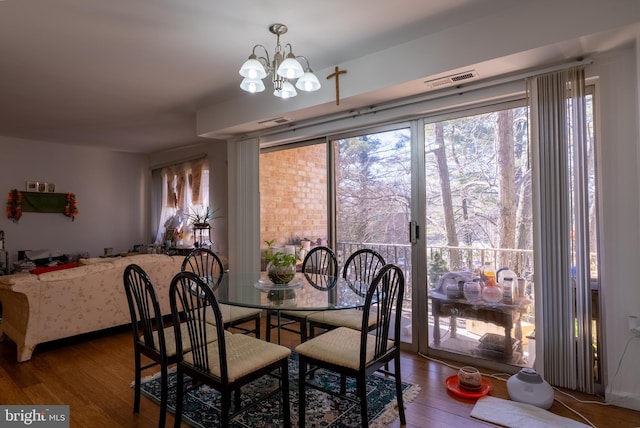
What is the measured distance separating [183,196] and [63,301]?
10.7 feet

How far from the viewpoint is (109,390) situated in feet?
8.28

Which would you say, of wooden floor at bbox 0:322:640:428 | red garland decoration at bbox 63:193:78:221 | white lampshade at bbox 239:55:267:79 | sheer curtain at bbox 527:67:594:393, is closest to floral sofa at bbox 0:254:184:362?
wooden floor at bbox 0:322:640:428

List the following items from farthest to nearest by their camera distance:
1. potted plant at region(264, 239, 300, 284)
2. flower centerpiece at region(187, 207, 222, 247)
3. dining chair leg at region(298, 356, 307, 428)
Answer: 1. flower centerpiece at region(187, 207, 222, 247)
2. potted plant at region(264, 239, 300, 284)
3. dining chair leg at region(298, 356, 307, 428)

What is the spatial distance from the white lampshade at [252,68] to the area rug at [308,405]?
1924 millimetres

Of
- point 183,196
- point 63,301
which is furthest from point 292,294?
point 183,196

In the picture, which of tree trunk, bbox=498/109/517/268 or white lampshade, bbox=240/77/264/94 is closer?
white lampshade, bbox=240/77/264/94

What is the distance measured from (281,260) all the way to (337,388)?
3.25ft

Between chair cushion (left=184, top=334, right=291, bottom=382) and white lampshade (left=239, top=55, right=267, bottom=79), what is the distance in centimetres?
155

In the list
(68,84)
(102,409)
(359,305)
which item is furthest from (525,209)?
(68,84)

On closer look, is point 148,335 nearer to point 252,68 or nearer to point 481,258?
point 252,68

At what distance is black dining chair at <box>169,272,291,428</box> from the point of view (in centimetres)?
169

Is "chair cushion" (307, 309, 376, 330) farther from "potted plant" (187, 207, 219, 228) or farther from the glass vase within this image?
"potted plant" (187, 207, 219, 228)

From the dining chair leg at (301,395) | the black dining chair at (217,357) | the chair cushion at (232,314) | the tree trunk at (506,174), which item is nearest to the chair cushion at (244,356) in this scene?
the black dining chair at (217,357)

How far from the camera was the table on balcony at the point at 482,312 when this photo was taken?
2904 millimetres
